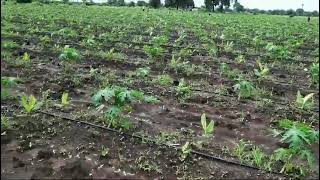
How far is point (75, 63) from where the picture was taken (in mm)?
8664

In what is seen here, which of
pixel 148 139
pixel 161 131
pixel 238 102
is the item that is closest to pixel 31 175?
pixel 148 139

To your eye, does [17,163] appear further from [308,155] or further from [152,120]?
[308,155]

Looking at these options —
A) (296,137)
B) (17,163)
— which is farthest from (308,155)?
(17,163)

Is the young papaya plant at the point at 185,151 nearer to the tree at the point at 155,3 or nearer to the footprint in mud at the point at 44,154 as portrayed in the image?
the footprint in mud at the point at 44,154

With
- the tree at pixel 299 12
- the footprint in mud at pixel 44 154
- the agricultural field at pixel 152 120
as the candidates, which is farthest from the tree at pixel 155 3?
the footprint in mud at pixel 44 154

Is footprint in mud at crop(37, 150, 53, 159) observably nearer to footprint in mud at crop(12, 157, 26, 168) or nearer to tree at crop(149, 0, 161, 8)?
footprint in mud at crop(12, 157, 26, 168)

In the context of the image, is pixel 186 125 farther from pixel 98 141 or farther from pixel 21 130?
pixel 21 130

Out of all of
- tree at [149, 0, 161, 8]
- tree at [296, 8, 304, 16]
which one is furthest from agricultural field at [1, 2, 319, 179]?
tree at [296, 8, 304, 16]

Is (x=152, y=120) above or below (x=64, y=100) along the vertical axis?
below

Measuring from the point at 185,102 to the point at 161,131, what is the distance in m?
1.36

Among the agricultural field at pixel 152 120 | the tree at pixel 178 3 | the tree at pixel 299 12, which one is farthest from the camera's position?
the tree at pixel 299 12

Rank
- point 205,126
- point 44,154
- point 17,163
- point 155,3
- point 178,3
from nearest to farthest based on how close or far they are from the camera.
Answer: point 17,163 < point 44,154 < point 205,126 < point 155,3 < point 178,3

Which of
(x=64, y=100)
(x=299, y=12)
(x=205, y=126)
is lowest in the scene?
(x=299, y=12)

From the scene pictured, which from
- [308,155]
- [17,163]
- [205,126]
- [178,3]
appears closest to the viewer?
[308,155]
